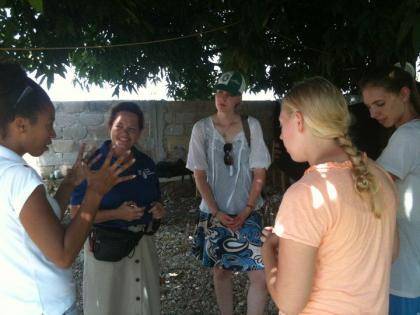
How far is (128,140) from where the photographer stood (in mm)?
2535

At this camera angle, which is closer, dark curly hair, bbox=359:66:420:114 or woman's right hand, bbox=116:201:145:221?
dark curly hair, bbox=359:66:420:114

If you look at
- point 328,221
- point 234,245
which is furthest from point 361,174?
point 234,245

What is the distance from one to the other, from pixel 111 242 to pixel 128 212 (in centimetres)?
22

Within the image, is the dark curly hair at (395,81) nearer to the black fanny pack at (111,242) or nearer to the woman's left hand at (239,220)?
the woman's left hand at (239,220)

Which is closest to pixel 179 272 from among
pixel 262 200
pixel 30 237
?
pixel 262 200

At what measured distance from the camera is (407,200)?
5.61 ft

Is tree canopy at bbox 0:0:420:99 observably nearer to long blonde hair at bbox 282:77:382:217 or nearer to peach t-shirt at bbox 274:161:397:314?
long blonde hair at bbox 282:77:382:217

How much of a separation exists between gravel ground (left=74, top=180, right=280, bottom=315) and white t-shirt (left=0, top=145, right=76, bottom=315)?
2269 millimetres

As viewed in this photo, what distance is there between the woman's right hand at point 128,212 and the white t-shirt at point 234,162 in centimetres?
61

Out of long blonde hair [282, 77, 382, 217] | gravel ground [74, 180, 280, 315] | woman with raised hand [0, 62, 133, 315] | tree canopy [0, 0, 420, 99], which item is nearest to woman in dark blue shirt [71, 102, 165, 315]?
tree canopy [0, 0, 420, 99]

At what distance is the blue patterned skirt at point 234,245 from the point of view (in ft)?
9.11

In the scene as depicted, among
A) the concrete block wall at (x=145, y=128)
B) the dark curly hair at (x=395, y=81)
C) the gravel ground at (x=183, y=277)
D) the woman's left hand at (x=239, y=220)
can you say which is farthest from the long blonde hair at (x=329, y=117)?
the concrete block wall at (x=145, y=128)

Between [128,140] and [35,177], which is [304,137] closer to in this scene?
[35,177]

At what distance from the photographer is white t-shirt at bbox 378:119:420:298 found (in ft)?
5.45
